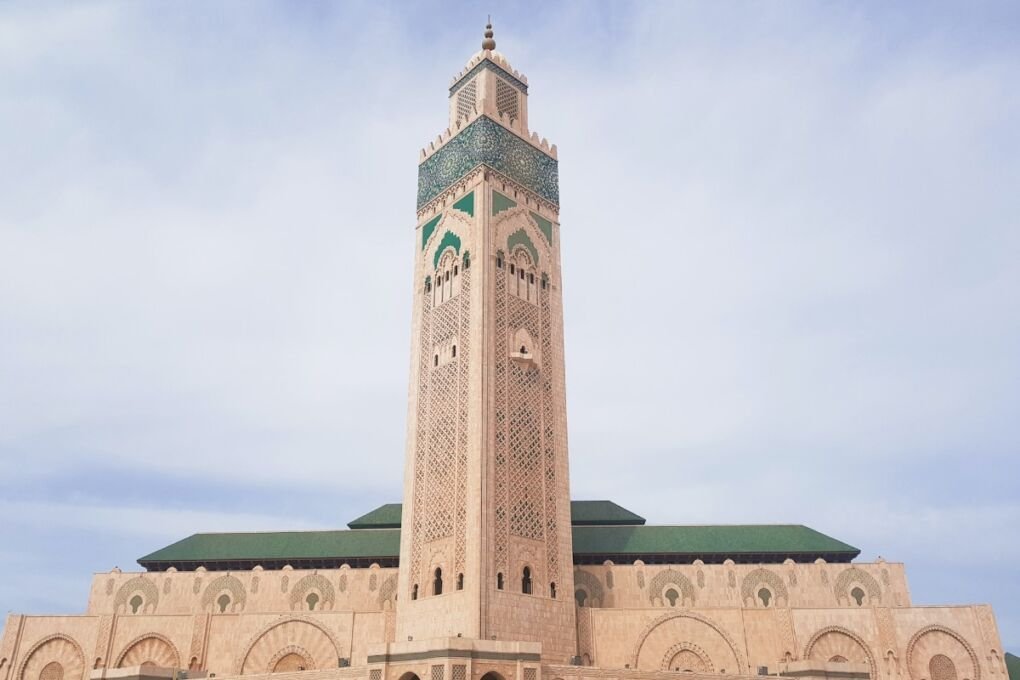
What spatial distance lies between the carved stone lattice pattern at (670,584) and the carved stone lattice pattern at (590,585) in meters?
1.58

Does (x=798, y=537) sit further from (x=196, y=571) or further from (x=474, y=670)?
(x=196, y=571)

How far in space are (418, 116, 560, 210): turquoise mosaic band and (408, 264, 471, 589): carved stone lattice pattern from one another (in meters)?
3.55

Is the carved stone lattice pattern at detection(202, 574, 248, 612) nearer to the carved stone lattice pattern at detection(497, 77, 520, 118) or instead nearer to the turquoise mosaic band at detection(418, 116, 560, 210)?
the turquoise mosaic band at detection(418, 116, 560, 210)

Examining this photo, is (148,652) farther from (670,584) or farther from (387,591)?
(670,584)

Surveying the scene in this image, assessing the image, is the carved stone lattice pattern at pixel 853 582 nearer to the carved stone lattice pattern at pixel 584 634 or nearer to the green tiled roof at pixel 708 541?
the green tiled roof at pixel 708 541

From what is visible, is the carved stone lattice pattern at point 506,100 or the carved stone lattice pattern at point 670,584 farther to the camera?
the carved stone lattice pattern at point 506,100

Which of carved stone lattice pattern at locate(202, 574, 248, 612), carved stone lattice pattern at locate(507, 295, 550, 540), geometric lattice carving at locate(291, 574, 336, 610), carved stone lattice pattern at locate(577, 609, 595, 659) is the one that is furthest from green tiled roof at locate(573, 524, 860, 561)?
carved stone lattice pattern at locate(202, 574, 248, 612)

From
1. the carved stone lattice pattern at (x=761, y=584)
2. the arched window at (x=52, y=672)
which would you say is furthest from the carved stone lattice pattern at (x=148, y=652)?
the carved stone lattice pattern at (x=761, y=584)

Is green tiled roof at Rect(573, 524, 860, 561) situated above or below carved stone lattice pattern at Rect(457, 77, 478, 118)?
below

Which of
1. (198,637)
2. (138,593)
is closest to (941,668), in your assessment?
(198,637)

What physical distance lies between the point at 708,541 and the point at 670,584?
93.0 inches

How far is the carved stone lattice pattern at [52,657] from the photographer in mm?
25312

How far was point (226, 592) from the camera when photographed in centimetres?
2719

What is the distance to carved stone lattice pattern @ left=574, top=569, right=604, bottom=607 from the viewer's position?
25688mm
